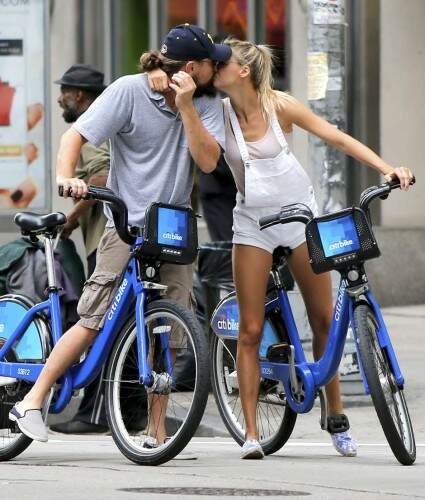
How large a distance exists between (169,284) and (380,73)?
7574 mm

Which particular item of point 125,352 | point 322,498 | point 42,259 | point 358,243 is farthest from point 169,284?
point 42,259

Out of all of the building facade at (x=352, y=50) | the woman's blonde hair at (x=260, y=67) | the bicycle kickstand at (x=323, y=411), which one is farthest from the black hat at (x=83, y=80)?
the building facade at (x=352, y=50)

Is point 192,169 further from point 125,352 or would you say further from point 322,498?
point 322,498

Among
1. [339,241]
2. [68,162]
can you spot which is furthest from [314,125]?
[68,162]

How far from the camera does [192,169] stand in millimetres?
7145

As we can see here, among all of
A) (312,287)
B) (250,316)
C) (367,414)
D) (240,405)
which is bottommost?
(367,414)

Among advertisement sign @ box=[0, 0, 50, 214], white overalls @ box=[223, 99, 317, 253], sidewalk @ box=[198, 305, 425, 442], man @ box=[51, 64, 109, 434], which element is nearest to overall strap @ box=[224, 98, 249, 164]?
white overalls @ box=[223, 99, 317, 253]

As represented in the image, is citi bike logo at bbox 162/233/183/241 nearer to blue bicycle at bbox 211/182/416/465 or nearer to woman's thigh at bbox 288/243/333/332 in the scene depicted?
blue bicycle at bbox 211/182/416/465

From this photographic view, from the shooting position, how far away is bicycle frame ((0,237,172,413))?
22.4 feet

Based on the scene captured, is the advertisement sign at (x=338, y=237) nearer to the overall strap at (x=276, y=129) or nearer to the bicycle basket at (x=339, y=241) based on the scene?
the bicycle basket at (x=339, y=241)

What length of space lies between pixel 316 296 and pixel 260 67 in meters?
0.99

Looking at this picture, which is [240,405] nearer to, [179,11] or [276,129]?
[276,129]

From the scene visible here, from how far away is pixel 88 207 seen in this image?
916 centimetres

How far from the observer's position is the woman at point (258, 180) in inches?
281
